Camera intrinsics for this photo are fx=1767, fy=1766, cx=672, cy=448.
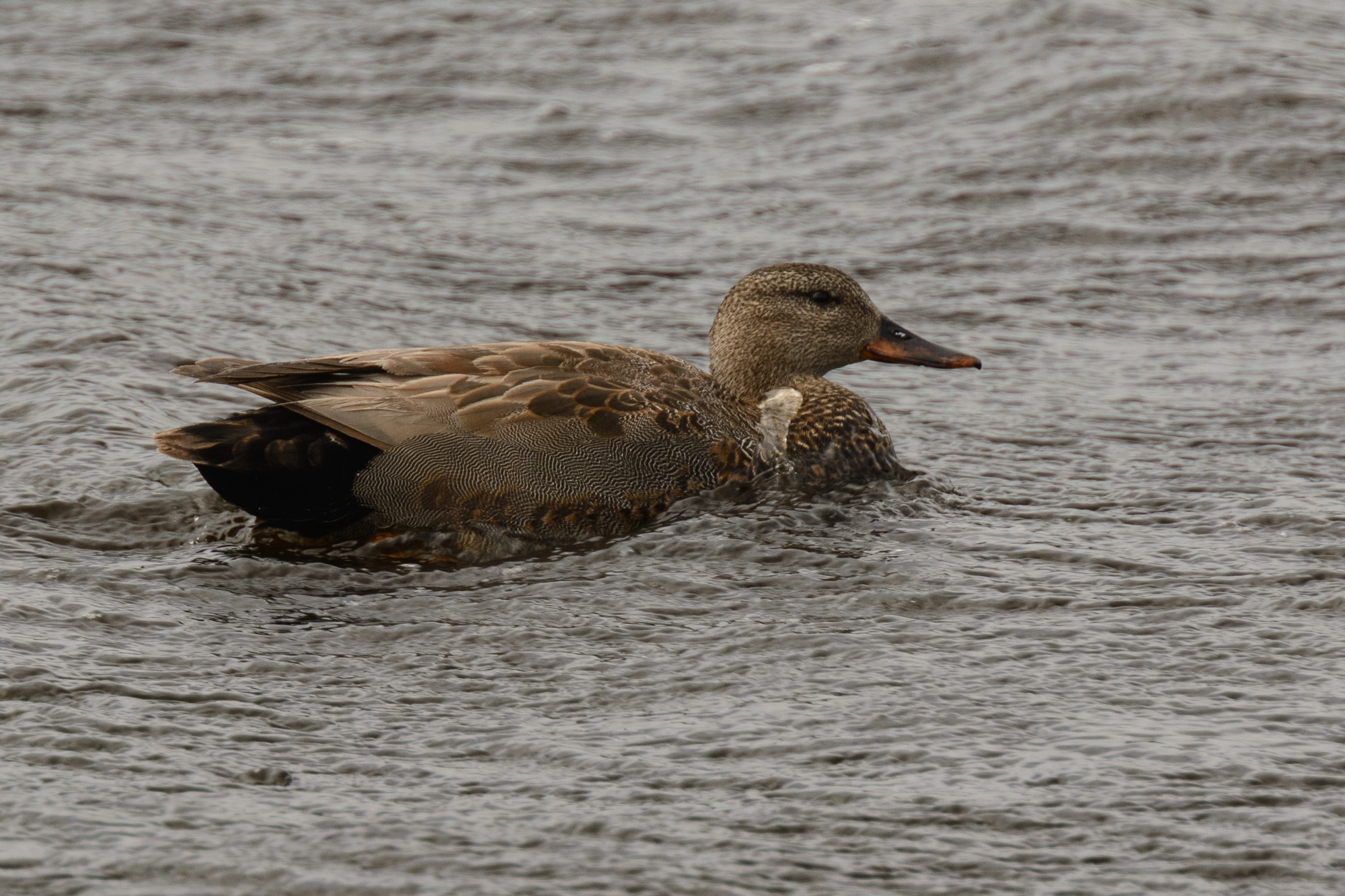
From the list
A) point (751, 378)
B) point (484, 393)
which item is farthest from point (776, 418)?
point (484, 393)

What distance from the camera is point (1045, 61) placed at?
1381 centimetres

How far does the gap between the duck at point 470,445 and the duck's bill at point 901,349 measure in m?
0.92

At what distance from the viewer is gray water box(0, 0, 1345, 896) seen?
15.0 feet

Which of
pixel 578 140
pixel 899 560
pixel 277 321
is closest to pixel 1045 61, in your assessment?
pixel 578 140

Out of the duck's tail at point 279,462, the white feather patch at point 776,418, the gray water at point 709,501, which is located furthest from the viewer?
the white feather patch at point 776,418

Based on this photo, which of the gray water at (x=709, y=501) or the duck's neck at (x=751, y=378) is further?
the duck's neck at (x=751, y=378)

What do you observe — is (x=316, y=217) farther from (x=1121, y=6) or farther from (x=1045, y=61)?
(x=1121, y=6)

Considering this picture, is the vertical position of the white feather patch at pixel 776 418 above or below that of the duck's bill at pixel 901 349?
below

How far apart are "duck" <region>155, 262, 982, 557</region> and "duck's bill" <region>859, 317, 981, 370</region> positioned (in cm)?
92

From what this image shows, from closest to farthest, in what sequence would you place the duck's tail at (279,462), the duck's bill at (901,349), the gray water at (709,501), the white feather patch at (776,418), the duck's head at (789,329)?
1. the gray water at (709,501)
2. the duck's tail at (279,462)
3. the white feather patch at (776,418)
4. the duck's head at (789,329)
5. the duck's bill at (901,349)

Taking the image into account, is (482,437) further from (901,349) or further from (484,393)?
(901,349)

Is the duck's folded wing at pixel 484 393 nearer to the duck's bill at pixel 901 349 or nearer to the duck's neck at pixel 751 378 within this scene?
the duck's neck at pixel 751 378

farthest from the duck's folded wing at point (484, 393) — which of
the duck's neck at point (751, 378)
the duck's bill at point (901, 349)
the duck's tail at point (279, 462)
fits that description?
the duck's bill at point (901, 349)

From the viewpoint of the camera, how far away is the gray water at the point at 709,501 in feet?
15.0
